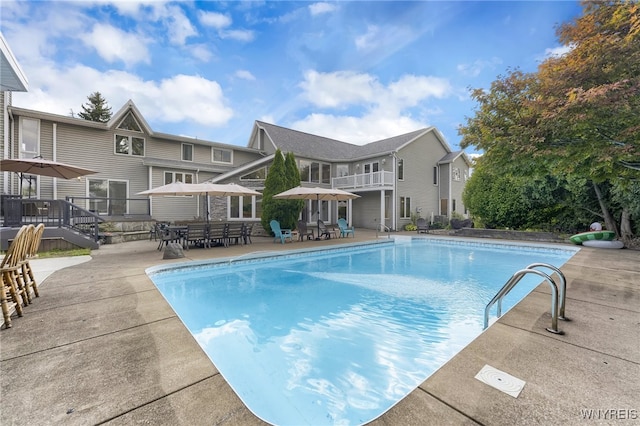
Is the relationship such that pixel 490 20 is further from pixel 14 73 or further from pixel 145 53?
pixel 145 53

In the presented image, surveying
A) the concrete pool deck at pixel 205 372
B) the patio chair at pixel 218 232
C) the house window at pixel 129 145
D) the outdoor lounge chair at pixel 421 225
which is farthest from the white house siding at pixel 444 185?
the house window at pixel 129 145

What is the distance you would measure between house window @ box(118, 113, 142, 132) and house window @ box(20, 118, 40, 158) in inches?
135

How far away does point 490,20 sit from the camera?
9297 mm

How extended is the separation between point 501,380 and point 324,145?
2265 centimetres

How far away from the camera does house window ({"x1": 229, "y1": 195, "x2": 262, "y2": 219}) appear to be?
16781mm

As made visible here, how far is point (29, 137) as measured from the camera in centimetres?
1339

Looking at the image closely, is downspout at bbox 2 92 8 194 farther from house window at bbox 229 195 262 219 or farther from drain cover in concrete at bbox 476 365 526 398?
drain cover in concrete at bbox 476 365 526 398

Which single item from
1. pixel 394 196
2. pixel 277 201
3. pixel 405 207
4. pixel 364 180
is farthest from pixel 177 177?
pixel 405 207

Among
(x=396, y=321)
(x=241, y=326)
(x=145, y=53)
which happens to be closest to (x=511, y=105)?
(x=396, y=321)

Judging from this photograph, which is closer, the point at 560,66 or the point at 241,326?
the point at 241,326

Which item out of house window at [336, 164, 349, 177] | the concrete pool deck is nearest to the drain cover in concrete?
the concrete pool deck

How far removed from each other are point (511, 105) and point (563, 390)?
758cm

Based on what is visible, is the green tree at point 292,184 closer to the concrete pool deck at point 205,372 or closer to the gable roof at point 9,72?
the gable roof at point 9,72

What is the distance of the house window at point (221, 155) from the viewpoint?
737 inches
